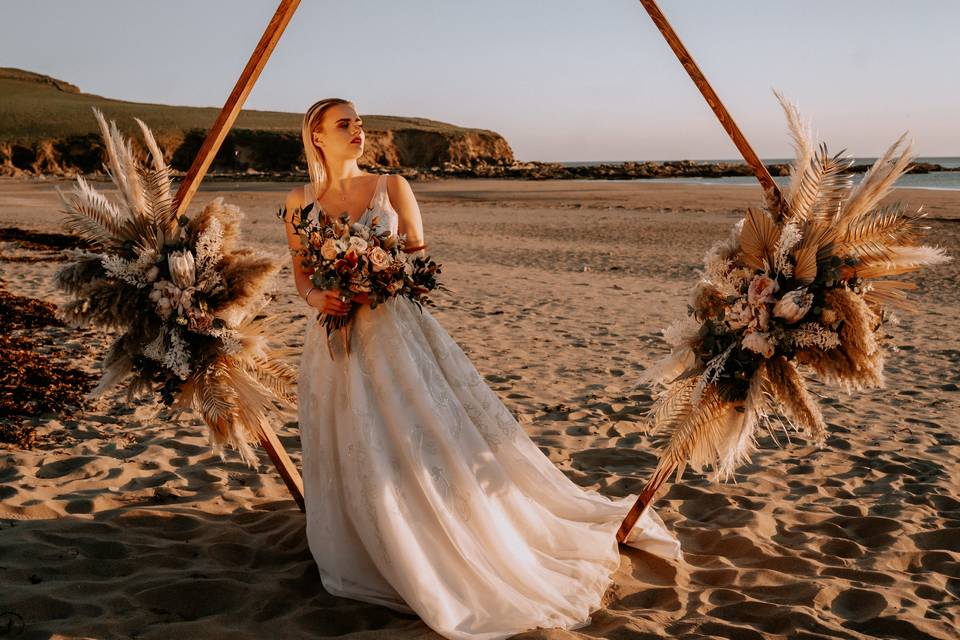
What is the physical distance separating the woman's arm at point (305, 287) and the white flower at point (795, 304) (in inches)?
76.1

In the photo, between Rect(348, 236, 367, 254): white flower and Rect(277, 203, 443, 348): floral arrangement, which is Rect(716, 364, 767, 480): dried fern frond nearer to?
Rect(277, 203, 443, 348): floral arrangement

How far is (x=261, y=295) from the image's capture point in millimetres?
4082

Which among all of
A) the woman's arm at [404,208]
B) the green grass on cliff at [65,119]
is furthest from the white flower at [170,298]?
the green grass on cliff at [65,119]

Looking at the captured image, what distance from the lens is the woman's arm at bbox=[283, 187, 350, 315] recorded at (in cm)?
365

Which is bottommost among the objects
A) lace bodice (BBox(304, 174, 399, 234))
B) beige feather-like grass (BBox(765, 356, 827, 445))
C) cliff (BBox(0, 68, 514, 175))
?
beige feather-like grass (BBox(765, 356, 827, 445))

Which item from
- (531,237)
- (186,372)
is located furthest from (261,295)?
(531,237)

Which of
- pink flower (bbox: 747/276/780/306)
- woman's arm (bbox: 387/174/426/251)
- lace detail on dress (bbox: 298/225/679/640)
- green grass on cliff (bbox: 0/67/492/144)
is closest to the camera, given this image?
lace detail on dress (bbox: 298/225/679/640)

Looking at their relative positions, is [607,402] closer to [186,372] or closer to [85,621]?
[186,372]

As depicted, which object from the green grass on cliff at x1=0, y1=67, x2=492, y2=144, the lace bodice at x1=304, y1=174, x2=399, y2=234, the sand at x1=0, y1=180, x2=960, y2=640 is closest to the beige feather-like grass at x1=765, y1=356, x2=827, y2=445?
the sand at x1=0, y1=180, x2=960, y2=640

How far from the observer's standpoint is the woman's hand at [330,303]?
363cm

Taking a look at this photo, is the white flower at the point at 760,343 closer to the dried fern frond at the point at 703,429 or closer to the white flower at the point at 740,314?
the white flower at the point at 740,314

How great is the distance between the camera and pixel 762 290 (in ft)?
11.4

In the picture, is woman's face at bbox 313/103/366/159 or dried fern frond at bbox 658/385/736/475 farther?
woman's face at bbox 313/103/366/159

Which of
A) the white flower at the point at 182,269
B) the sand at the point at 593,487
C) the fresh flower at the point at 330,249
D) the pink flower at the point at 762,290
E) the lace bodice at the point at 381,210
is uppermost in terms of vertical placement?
the lace bodice at the point at 381,210
